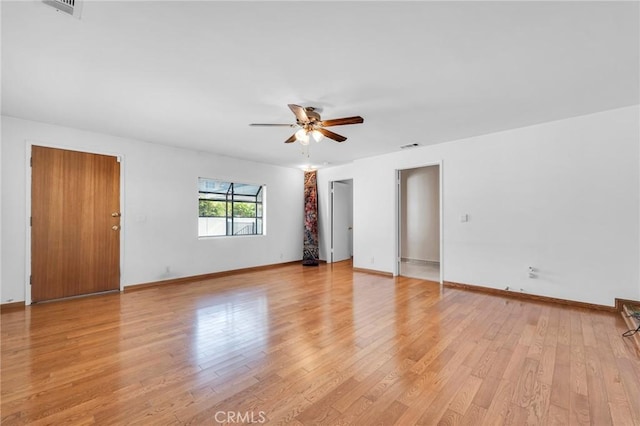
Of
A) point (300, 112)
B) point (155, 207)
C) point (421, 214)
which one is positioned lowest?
point (421, 214)

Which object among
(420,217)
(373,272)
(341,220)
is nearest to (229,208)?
(341,220)

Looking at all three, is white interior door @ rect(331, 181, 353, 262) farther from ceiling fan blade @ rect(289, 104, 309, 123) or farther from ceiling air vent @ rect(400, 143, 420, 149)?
ceiling fan blade @ rect(289, 104, 309, 123)

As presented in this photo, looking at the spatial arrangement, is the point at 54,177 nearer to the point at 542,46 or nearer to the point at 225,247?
the point at 225,247

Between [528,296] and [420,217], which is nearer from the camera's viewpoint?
[528,296]

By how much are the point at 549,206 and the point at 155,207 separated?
623 centimetres

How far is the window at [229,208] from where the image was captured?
5.74m

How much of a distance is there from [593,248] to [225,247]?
5972 millimetres

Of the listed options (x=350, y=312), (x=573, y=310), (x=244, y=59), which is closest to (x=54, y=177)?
(x=244, y=59)

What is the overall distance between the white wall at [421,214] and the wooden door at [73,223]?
6264mm

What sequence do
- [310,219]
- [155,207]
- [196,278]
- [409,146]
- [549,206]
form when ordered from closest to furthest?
[549,206], [155,207], [409,146], [196,278], [310,219]

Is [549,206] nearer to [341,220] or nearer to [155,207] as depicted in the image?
[341,220]

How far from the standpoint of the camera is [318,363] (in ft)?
7.25

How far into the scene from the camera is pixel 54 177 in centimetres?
387

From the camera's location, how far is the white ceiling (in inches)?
68.4
